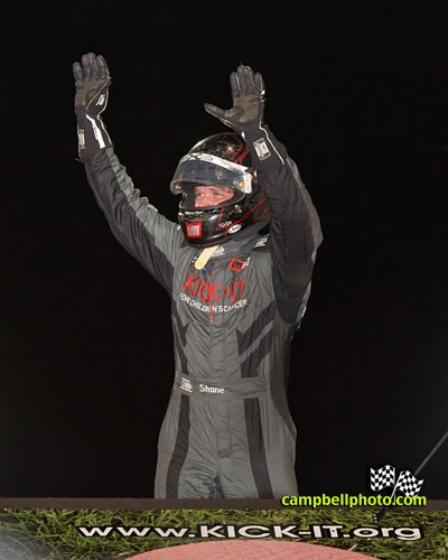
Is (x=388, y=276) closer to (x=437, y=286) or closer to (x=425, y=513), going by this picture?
(x=437, y=286)

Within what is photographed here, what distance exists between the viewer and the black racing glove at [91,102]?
12.4ft

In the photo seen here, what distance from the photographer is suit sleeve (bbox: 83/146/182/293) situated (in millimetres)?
3775

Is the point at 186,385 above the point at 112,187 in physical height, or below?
below

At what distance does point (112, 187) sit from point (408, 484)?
1587mm

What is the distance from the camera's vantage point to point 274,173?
3188mm

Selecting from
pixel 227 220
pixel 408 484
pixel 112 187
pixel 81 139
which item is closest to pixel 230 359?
pixel 227 220

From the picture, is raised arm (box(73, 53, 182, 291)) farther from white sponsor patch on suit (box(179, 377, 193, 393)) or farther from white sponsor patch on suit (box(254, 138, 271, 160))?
white sponsor patch on suit (box(254, 138, 271, 160))

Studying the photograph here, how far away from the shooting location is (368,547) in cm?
322

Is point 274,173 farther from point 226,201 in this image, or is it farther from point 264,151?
point 226,201

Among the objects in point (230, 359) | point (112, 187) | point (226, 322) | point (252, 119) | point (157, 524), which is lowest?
point (157, 524)

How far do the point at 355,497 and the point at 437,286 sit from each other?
34.0 inches

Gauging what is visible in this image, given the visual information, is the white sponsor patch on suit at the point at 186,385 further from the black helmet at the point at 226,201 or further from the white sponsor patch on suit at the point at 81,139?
the white sponsor patch on suit at the point at 81,139

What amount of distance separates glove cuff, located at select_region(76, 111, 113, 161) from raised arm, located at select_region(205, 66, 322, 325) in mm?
642

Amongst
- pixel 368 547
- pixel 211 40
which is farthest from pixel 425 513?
pixel 211 40
